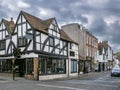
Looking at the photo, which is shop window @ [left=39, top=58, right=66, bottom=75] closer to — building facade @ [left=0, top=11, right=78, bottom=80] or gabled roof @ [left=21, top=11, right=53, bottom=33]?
building facade @ [left=0, top=11, right=78, bottom=80]

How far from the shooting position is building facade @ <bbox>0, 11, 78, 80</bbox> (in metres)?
31.2

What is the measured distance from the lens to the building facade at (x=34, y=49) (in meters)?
31.2

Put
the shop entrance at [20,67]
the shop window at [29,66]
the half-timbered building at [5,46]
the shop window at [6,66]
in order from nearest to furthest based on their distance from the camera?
the shop window at [29,66] → the shop entrance at [20,67] → the shop window at [6,66] → the half-timbered building at [5,46]

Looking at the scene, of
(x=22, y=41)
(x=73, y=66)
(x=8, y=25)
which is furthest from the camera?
(x=73, y=66)

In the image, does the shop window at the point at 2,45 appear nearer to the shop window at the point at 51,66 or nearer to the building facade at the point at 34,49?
the building facade at the point at 34,49

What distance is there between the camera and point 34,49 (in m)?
30.8

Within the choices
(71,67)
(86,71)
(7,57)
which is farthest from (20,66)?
(86,71)

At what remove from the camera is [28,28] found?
106 feet

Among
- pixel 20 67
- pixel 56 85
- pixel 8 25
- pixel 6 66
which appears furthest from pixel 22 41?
pixel 56 85

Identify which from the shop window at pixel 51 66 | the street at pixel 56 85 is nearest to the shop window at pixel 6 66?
the shop window at pixel 51 66

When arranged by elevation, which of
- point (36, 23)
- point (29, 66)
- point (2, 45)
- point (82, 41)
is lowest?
point (29, 66)

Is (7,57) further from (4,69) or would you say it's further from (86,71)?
(86,71)

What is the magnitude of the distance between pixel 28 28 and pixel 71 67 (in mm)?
12946

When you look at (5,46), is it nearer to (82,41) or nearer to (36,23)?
(36,23)
